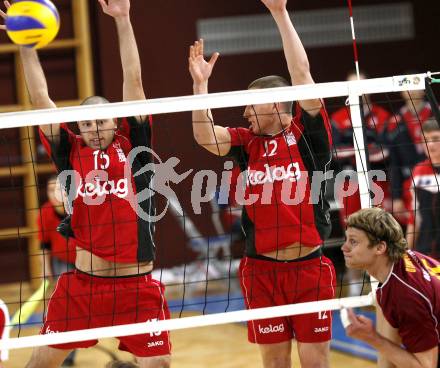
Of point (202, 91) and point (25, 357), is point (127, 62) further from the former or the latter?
point (25, 357)

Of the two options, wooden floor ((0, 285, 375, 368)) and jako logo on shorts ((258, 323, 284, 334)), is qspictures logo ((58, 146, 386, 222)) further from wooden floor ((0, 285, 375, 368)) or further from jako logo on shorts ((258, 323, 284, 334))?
wooden floor ((0, 285, 375, 368))

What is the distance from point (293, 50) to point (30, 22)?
4.89ft

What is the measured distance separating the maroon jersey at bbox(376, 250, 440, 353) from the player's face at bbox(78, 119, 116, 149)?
1909mm

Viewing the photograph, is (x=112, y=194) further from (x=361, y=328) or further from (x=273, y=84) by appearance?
(x=361, y=328)

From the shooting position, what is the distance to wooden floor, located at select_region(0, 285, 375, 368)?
769 centimetres

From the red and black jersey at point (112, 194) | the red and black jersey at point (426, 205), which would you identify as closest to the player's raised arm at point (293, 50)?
the red and black jersey at point (112, 194)

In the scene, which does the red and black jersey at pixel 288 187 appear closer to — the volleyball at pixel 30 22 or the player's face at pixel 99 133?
the player's face at pixel 99 133

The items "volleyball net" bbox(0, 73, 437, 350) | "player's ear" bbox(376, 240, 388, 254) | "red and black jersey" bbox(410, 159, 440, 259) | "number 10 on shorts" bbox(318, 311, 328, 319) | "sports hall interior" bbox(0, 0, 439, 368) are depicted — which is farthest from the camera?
"sports hall interior" bbox(0, 0, 439, 368)

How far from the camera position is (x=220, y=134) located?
209 inches

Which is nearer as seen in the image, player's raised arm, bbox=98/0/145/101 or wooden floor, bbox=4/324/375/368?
player's raised arm, bbox=98/0/145/101

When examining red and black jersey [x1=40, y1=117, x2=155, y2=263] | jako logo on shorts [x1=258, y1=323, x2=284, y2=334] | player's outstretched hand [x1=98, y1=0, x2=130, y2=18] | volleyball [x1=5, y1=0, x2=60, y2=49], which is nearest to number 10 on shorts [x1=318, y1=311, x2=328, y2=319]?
jako logo on shorts [x1=258, y1=323, x2=284, y2=334]

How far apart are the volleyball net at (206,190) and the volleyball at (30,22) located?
1.34 feet

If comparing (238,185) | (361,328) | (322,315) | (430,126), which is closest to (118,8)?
(238,185)

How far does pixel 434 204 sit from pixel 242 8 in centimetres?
538
